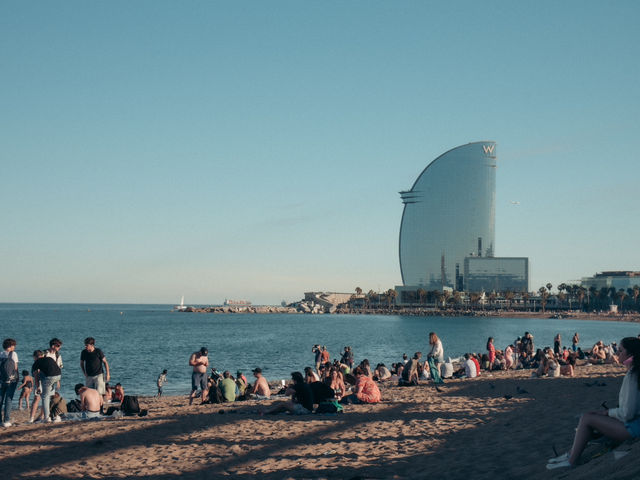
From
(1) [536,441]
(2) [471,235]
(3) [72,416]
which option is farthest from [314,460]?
(2) [471,235]

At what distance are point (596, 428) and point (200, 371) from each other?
1022 centimetres

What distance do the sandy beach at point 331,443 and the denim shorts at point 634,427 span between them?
0.16 m

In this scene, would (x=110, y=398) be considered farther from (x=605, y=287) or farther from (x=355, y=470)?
(x=605, y=287)

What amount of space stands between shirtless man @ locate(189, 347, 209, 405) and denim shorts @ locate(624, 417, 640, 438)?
9.67m

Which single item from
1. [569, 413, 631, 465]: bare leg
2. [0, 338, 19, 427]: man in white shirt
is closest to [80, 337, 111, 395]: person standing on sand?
[0, 338, 19, 427]: man in white shirt

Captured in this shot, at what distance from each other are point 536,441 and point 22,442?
778 centimetres

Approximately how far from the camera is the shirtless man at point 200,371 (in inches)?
544

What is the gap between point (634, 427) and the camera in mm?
5500

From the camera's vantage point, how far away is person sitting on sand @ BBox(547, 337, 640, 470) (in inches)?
218

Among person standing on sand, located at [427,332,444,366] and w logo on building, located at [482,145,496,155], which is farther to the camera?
w logo on building, located at [482,145,496,155]

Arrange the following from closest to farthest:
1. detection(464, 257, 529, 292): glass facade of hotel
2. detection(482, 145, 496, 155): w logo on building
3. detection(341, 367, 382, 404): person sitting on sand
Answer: detection(341, 367, 382, 404): person sitting on sand, detection(464, 257, 529, 292): glass facade of hotel, detection(482, 145, 496, 155): w logo on building

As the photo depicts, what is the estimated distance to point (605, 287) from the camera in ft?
522

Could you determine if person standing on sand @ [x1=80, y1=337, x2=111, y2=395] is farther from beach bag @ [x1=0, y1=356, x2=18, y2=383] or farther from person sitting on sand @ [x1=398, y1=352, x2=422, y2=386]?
person sitting on sand @ [x1=398, y1=352, x2=422, y2=386]

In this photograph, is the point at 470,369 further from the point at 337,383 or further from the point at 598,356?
the point at 598,356
